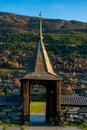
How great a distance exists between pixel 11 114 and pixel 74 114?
4699mm

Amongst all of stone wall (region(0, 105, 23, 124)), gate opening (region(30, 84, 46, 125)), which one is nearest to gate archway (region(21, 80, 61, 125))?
stone wall (region(0, 105, 23, 124))

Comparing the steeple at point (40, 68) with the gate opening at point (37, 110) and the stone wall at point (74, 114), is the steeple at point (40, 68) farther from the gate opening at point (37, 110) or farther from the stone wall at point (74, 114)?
the gate opening at point (37, 110)

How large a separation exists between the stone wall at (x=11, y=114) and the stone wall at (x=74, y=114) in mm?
3203

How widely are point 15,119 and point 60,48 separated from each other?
146m

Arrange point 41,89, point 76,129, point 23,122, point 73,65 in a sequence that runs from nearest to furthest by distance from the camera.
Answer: point 76,129 → point 23,122 → point 41,89 → point 73,65

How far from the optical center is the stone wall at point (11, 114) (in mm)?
28875

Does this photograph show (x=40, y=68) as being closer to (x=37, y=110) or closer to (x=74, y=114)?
(x=74, y=114)

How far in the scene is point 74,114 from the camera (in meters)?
29.3

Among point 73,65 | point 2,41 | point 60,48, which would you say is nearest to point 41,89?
point 73,65

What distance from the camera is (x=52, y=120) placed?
2928 cm

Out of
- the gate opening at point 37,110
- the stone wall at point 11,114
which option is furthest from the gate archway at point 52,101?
the gate opening at point 37,110

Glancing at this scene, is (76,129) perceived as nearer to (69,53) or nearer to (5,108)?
(5,108)

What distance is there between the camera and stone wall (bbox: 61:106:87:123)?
95.6 feet

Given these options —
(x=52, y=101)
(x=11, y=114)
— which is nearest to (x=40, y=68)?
(x=52, y=101)
